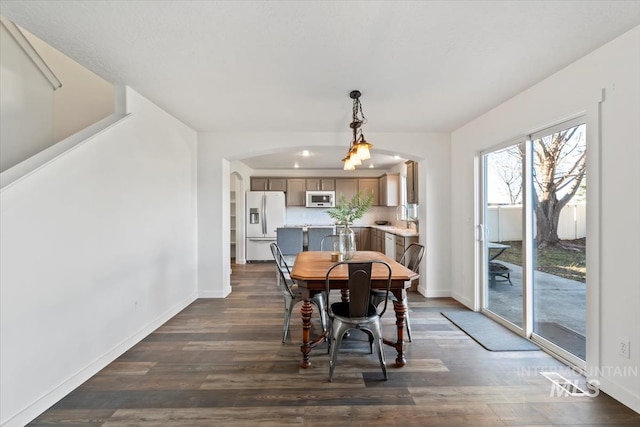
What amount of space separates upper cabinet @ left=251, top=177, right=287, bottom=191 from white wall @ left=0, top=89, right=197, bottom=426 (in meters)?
3.84

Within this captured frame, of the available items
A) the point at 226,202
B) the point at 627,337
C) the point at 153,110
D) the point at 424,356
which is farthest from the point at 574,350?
the point at 153,110

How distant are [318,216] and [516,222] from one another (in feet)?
16.8

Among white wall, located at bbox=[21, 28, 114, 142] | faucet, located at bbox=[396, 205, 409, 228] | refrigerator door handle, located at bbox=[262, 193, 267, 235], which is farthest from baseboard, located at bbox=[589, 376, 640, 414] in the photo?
refrigerator door handle, located at bbox=[262, 193, 267, 235]

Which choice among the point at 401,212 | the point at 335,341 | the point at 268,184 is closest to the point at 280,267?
the point at 335,341

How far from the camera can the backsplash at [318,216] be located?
7512 mm

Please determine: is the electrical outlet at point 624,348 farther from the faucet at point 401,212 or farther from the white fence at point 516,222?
the faucet at point 401,212

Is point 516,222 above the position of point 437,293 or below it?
above

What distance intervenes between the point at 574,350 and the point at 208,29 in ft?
12.0

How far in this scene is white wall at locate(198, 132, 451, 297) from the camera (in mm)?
4055

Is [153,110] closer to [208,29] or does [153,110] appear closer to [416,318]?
[208,29]

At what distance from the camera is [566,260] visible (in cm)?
239

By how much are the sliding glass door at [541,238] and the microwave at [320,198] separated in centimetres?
417

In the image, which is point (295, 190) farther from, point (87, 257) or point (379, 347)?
point (379, 347)

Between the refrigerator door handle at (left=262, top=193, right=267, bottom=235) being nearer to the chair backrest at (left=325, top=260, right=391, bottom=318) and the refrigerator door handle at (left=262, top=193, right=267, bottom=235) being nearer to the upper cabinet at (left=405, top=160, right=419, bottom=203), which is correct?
the upper cabinet at (left=405, top=160, right=419, bottom=203)
